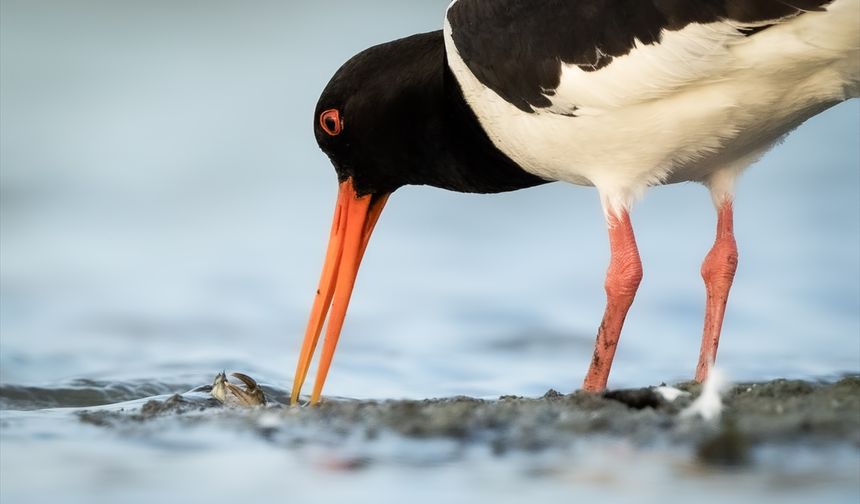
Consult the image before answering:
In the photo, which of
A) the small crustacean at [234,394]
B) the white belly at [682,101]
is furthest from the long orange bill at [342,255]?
the white belly at [682,101]

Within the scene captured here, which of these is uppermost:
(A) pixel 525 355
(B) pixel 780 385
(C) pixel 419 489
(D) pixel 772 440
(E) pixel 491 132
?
(E) pixel 491 132

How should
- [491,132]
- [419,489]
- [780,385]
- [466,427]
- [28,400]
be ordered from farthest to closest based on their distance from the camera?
[28,400]
[491,132]
[780,385]
[466,427]
[419,489]

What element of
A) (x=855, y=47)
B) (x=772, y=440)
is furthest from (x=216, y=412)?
(x=855, y=47)

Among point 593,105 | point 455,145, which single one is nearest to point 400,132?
point 455,145

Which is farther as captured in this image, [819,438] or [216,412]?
[216,412]

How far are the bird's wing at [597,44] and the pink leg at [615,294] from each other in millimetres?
712

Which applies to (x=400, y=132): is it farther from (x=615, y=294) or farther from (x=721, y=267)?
(x=721, y=267)

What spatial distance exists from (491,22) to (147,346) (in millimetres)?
3914

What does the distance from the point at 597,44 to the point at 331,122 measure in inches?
62.4

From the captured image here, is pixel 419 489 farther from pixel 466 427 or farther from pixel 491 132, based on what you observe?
pixel 491 132

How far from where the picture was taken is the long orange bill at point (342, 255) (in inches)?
248

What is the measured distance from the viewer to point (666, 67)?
188 inches

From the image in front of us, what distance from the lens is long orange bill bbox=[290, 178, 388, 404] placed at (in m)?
6.30

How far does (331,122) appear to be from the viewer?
19.8 feet
